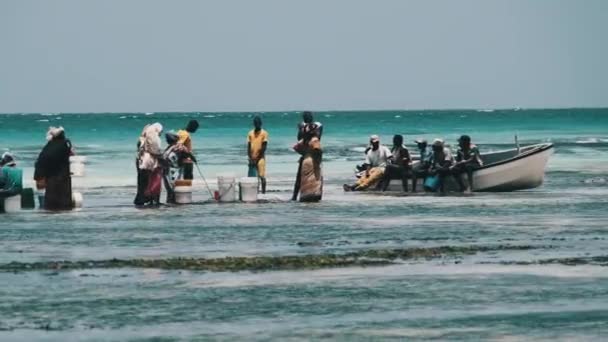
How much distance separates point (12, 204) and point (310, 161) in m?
5.05

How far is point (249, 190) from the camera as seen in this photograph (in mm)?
28844

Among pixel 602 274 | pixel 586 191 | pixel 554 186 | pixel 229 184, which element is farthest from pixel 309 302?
pixel 554 186

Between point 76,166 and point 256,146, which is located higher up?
point 256,146

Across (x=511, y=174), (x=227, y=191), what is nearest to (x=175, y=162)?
(x=227, y=191)

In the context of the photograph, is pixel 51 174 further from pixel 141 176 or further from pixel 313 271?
pixel 313 271

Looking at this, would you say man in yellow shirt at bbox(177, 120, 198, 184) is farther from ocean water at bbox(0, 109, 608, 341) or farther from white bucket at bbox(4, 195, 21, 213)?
white bucket at bbox(4, 195, 21, 213)

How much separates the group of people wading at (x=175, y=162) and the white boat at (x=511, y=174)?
357 centimetres

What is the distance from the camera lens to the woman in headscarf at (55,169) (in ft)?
85.9

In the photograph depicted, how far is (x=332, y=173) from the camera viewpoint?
44.6m

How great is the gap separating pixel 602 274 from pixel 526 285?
1.19m

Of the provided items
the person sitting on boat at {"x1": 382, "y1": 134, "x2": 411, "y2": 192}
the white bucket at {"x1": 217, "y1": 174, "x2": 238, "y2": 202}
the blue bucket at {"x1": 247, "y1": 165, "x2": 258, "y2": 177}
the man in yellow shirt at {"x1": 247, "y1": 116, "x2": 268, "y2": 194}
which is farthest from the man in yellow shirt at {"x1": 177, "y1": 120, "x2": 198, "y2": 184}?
the person sitting on boat at {"x1": 382, "y1": 134, "x2": 411, "y2": 192}

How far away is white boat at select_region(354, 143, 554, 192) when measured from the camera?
31594 millimetres

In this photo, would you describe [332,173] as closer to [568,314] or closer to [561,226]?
[561,226]

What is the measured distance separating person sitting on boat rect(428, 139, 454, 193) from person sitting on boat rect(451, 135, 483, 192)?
14 cm
